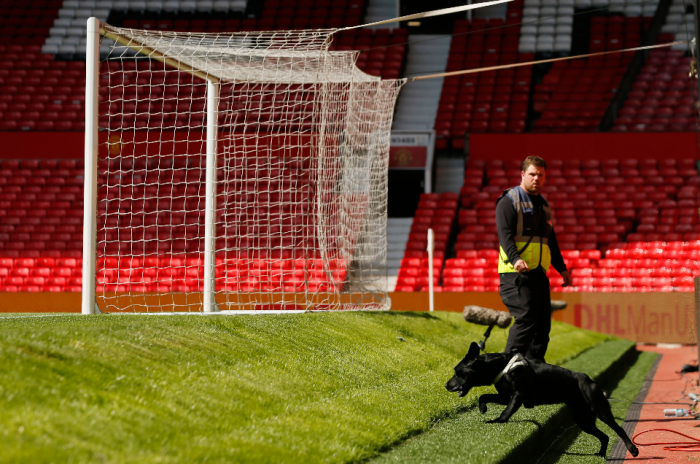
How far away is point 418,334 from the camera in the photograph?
6.78 m

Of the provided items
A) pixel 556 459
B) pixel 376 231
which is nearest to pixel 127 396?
pixel 556 459

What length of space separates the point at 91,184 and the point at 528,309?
12.0ft

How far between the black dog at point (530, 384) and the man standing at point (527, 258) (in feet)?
1.51

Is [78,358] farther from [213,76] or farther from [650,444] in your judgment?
[213,76]

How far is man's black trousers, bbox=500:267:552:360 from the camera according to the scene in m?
4.32

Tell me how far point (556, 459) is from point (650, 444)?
848 mm

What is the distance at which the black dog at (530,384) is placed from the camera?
374 centimetres

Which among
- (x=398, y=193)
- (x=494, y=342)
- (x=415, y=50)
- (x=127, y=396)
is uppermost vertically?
(x=415, y=50)

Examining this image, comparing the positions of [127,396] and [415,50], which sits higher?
[415,50]

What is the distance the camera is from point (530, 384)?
150 inches

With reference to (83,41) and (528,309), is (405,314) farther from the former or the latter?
(83,41)

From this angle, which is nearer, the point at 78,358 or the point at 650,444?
the point at 78,358

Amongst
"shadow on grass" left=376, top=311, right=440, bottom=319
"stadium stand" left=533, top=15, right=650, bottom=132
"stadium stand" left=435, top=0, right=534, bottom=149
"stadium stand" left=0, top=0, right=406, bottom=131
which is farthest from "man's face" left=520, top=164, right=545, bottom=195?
"stadium stand" left=533, top=15, right=650, bottom=132

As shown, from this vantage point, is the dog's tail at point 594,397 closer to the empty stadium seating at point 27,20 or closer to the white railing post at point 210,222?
the white railing post at point 210,222
